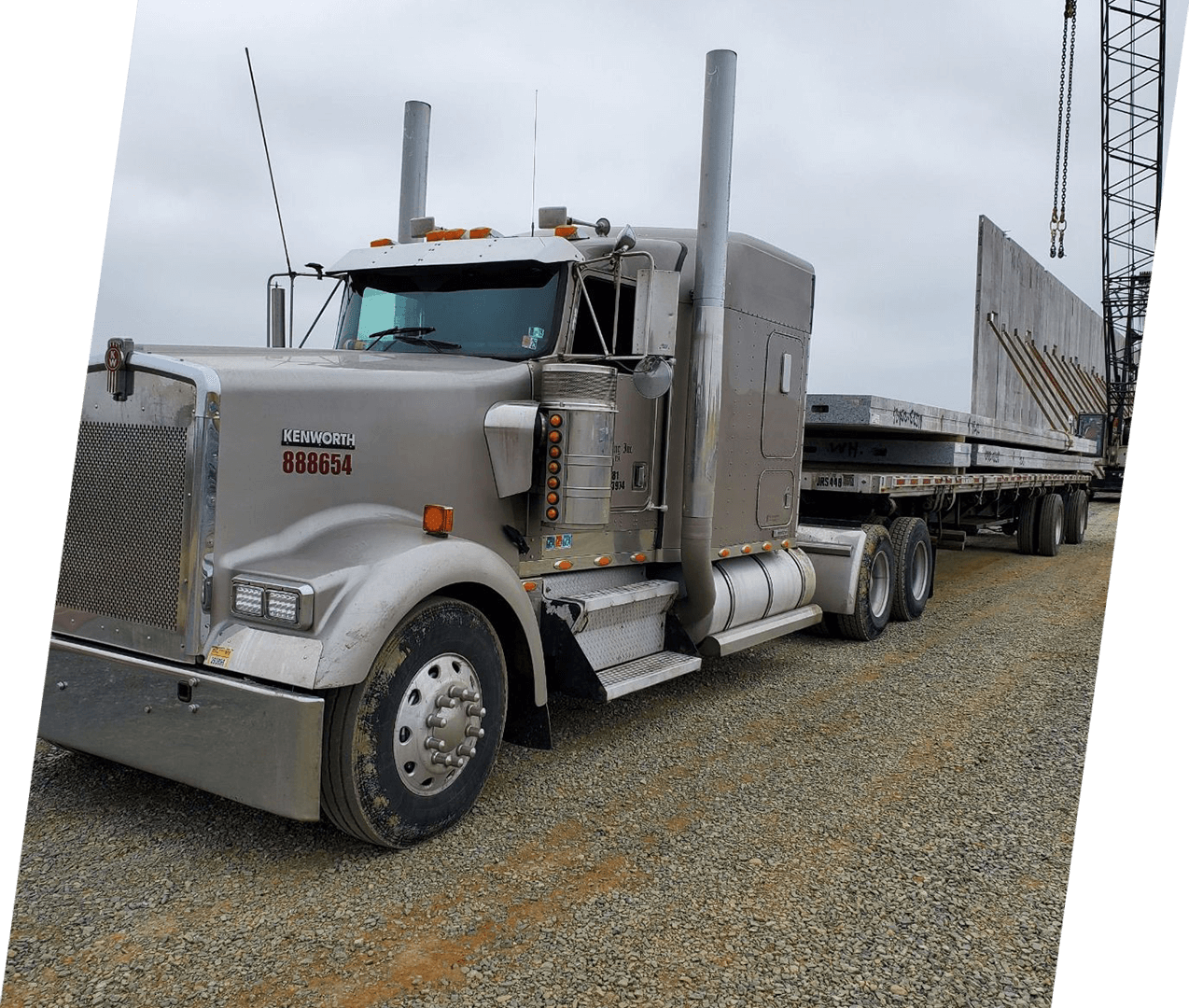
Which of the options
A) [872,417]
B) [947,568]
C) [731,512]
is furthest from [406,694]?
[947,568]

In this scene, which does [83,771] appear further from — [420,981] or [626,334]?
[626,334]

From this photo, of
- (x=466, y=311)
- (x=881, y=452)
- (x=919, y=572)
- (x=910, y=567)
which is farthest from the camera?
(x=881, y=452)

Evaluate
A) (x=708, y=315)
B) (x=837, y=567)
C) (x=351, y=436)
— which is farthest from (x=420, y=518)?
(x=837, y=567)

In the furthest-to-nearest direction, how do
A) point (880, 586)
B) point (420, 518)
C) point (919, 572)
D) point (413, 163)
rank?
point (919, 572)
point (880, 586)
point (413, 163)
point (420, 518)

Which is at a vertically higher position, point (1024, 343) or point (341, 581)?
point (1024, 343)

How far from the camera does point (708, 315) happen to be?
Result: 516cm

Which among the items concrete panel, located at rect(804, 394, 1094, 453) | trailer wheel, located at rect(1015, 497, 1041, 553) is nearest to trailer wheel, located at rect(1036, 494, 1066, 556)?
trailer wheel, located at rect(1015, 497, 1041, 553)

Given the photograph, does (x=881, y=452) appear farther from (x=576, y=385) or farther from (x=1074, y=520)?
(x=1074, y=520)

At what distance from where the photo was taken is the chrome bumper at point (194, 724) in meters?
3.16

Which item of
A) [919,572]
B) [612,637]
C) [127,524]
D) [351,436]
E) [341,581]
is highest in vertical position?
[351,436]

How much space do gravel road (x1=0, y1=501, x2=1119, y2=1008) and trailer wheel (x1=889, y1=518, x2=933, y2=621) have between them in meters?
3.13

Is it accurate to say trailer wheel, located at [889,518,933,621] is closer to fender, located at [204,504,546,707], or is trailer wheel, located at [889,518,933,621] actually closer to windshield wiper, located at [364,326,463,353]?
windshield wiper, located at [364,326,463,353]

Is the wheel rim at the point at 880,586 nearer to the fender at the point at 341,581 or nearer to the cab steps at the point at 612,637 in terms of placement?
the cab steps at the point at 612,637

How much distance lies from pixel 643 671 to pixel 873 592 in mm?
3688
